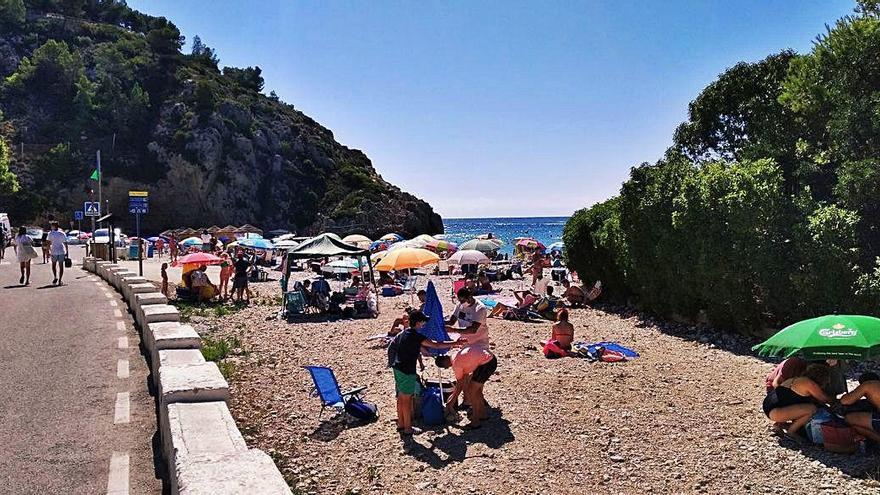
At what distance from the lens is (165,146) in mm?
86125

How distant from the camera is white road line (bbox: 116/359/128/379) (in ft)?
27.6

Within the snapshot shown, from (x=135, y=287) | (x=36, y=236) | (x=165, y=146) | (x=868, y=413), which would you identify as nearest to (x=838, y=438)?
(x=868, y=413)

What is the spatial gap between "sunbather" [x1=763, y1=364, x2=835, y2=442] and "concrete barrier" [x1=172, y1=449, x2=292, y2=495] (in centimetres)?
615

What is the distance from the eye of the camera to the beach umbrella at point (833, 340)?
22.3ft

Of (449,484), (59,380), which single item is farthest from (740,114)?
(59,380)

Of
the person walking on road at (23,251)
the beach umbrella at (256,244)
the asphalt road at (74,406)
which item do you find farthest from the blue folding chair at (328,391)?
the beach umbrella at (256,244)

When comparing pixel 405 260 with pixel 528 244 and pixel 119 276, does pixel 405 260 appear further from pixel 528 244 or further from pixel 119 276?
pixel 528 244

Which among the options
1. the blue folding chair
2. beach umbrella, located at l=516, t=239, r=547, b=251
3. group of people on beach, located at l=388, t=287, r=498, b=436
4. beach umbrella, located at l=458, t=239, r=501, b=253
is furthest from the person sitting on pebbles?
beach umbrella, located at l=516, t=239, r=547, b=251

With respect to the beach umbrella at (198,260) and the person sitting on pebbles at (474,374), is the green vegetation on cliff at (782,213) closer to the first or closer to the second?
the person sitting on pebbles at (474,374)

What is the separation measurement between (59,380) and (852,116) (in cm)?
1402

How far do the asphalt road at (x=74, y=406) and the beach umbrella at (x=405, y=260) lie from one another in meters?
9.50

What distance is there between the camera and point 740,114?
21.7 m

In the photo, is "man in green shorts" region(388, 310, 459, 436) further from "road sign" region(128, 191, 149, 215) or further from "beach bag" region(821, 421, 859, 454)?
"road sign" region(128, 191, 149, 215)

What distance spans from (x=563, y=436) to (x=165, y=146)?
88.4 metres
